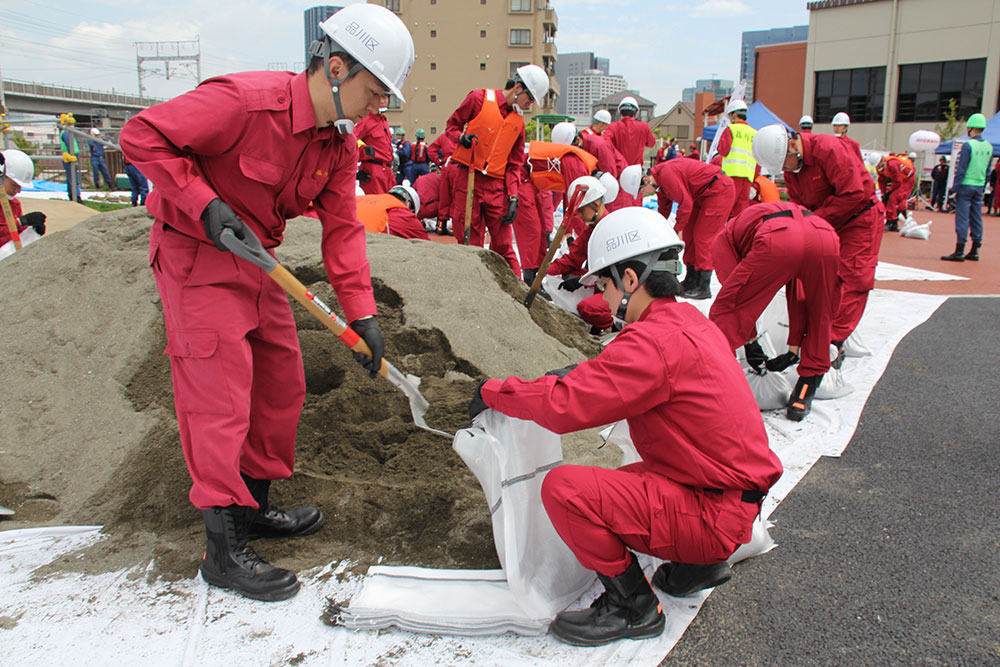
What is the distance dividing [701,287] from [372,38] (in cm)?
498

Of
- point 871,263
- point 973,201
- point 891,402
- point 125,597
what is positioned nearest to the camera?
point 125,597

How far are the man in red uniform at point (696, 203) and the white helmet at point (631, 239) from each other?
4.08m

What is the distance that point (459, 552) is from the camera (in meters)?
2.25

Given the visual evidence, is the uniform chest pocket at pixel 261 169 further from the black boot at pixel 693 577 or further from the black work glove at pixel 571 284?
the black work glove at pixel 571 284

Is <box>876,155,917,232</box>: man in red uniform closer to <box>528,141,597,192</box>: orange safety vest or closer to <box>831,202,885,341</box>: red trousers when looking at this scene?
<box>528,141,597,192</box>: orange safety vest

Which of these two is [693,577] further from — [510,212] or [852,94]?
[852,94]

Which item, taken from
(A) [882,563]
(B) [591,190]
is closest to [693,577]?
(A) [882,563]

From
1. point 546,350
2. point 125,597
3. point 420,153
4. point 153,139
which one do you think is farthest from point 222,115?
point 420,153

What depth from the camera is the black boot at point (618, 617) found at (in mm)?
1847

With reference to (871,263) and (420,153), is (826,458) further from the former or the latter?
(420,153)

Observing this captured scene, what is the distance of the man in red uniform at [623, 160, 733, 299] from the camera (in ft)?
19.8

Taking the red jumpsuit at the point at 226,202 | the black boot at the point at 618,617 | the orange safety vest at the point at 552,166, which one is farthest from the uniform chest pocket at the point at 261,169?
the orange safety vest at the point at 552,166

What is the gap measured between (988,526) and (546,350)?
2118 mm

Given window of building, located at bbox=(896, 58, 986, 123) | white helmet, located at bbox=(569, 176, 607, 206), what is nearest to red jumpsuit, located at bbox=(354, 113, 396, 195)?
white helmet, located at bbox=(569, 176, 607, 206)
